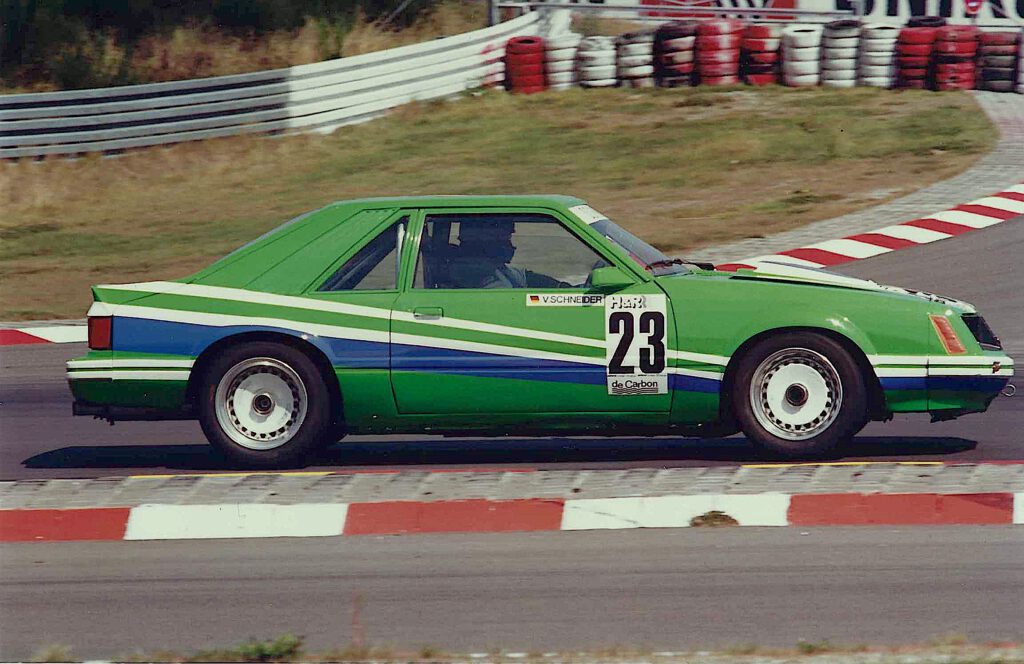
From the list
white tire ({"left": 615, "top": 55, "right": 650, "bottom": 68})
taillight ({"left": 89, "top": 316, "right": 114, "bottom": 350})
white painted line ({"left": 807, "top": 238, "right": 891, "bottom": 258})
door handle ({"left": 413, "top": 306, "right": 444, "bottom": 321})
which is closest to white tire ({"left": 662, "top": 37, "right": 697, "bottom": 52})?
white tire ({"left": 615, "top": 55, "right": 650, "bottom": 68})

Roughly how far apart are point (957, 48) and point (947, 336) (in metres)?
15.6

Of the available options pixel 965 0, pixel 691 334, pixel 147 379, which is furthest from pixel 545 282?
pixel 965 0

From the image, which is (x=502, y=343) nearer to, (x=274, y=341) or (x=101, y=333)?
(x=274, y=341)

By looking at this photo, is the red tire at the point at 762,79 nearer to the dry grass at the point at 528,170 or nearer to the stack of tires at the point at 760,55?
the stack of tires at the point at 760,55

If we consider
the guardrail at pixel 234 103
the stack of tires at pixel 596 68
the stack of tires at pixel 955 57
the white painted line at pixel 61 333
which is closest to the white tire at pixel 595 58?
the stack of tires at pixel 596 68

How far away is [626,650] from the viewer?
13.9 feet

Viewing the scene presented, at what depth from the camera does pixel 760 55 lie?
22.0 metres

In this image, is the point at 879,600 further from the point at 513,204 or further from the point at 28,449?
the point at 28,449

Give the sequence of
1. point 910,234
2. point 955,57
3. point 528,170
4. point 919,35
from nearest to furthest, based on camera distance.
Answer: point 910,234
point 528,170
point 955,57
point 919,35

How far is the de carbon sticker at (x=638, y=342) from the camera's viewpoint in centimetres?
672

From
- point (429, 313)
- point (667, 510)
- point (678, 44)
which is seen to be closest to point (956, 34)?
point (678, 44)

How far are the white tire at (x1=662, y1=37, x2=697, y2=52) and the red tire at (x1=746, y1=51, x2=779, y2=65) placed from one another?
970 millimetres

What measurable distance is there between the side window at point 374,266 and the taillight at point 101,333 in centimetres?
105

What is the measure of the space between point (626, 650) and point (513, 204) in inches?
125
